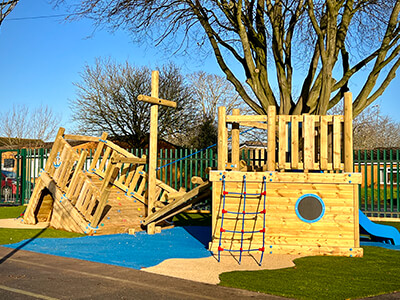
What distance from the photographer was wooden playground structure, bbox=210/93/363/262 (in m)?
9.99

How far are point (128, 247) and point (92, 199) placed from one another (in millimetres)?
2750

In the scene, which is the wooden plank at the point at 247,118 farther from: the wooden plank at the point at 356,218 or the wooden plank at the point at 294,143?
the wooden plank at the point at 356,218

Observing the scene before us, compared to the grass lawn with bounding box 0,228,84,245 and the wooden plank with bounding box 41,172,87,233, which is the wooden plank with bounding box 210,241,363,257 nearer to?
the wooden plank with bounding box 41,172,87,233

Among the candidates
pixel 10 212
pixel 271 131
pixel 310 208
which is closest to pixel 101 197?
pixel 271 131

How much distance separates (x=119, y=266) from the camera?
27.6ft

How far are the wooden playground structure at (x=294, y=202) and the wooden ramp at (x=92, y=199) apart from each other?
64.4 inches

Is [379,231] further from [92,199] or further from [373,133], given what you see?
[373,133]

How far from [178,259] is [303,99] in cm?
884

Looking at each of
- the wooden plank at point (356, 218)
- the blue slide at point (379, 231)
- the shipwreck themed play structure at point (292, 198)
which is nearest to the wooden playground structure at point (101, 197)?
the shipwreck themed play structure at point (292, 198)

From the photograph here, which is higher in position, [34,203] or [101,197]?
[101,197]

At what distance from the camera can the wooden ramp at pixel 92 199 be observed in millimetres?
12547

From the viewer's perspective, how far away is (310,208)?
10102 mm

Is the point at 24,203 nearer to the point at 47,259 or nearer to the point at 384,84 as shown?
the point at 47,259

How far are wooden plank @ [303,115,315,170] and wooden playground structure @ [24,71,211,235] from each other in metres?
2.70
